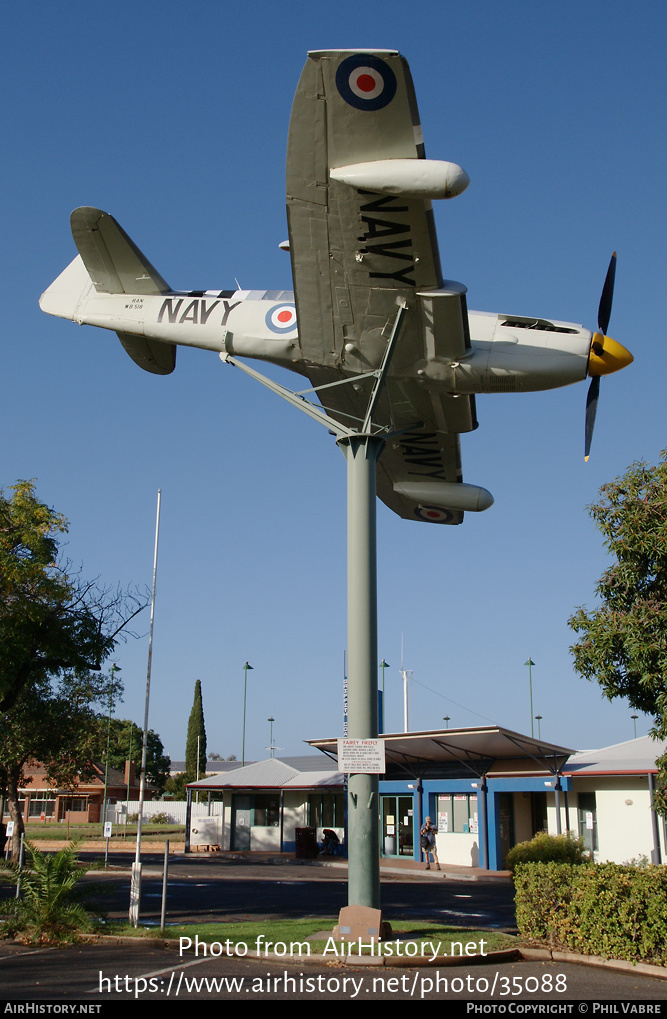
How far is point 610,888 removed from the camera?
10555 mm

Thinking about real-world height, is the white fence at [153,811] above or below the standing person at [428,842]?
below

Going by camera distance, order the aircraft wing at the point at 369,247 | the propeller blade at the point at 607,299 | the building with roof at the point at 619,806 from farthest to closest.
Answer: the building with roof at the point at 619,806 → the propeller blade at the point at 607,299 → the aircraft wing at the point at 369,247

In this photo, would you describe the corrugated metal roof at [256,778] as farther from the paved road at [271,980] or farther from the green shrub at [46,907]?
the green shrub at [46,907]

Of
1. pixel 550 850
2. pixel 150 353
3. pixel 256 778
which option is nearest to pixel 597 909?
pixel 550 850

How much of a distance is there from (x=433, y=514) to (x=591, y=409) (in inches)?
178

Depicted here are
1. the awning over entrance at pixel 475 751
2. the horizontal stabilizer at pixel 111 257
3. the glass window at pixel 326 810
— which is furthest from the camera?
the glass window at pixel 326 810

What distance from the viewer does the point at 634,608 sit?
11930 millimetres

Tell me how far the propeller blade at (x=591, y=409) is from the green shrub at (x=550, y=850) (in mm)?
→ 12405

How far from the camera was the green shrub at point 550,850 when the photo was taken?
21781mm

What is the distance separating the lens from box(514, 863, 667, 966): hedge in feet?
33.2

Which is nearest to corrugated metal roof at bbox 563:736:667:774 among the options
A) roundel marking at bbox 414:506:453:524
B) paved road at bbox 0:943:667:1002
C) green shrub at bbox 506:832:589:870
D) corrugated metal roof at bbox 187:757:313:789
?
green shrub at bbox 506:832:589:870

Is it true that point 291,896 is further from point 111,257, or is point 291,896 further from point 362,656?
point 111,257

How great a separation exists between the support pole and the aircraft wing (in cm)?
138

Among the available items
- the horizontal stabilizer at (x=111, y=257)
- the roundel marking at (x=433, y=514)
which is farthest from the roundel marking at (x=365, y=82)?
the roundel marking at (x=433, y=514)
